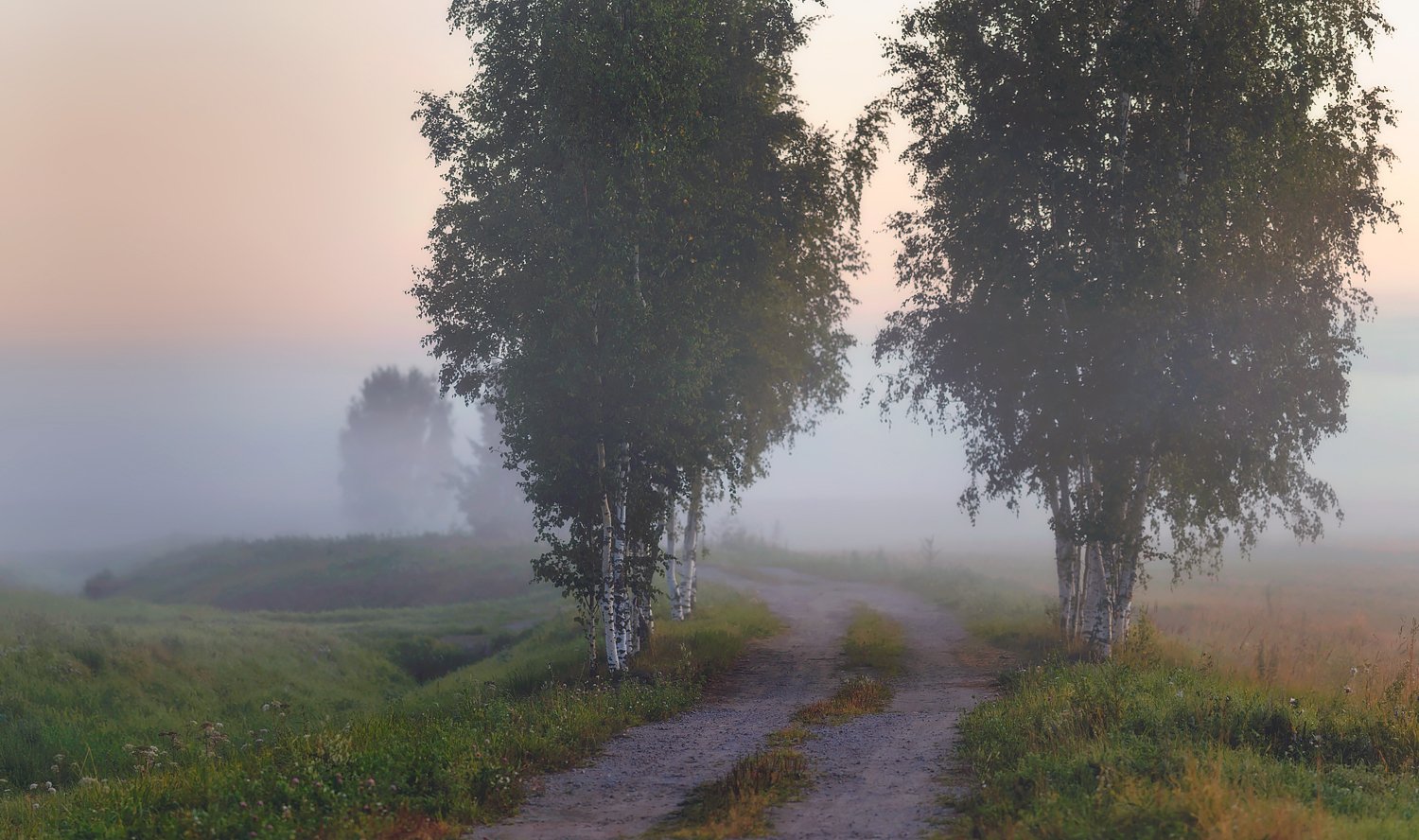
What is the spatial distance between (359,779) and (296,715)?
15444 millimetres

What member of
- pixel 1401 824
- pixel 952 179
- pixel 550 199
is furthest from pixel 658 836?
pixel 952 179

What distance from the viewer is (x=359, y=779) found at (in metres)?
11.6

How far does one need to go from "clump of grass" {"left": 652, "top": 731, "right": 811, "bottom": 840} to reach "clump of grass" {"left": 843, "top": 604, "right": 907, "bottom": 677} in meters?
11.1

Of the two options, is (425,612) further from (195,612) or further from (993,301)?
(993,301)

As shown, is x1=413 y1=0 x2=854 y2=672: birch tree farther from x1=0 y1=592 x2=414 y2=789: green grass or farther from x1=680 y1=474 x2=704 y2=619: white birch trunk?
x1=680 y1=474 x2=704 y2=619: white birch trunk

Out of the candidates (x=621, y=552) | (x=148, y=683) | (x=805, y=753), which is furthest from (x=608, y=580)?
(x=148, y=683)

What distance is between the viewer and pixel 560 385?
72.1 feet

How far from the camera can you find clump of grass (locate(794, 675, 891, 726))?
17984 mm

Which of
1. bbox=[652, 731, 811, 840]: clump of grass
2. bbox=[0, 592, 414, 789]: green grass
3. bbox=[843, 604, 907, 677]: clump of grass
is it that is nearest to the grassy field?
bbox=[652, 731, 811, 840]: clump of grass

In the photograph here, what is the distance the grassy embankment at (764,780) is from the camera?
1087 centimetres

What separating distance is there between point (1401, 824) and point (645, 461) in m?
16.4

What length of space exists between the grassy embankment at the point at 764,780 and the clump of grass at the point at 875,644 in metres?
2.70

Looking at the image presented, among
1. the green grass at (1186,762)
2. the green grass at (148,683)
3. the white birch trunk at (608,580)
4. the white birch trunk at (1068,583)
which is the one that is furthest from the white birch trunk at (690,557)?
the green grass at (1186,762)

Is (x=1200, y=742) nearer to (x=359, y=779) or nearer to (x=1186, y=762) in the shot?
(x=1186, y=762)
